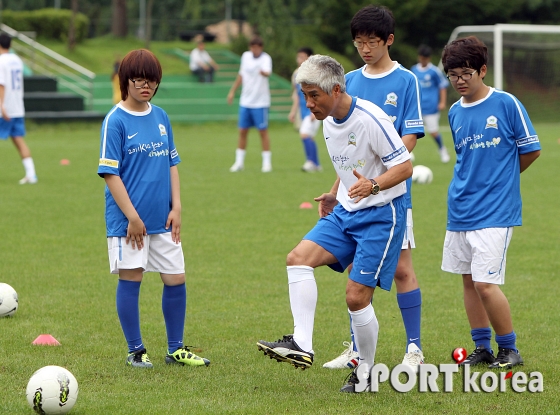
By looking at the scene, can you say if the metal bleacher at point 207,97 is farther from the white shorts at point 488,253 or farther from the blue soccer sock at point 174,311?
the white shorts at point 488,253

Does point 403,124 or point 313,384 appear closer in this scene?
point 313,384

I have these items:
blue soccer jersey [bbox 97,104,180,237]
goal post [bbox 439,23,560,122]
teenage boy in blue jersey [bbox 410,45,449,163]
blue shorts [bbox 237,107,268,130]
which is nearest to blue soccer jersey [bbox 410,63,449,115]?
teenage boy in blue jersey [bbox 410,45,449,163]

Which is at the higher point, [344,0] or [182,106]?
[344,0]

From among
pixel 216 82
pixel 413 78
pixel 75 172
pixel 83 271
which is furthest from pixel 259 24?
pixel 413 78

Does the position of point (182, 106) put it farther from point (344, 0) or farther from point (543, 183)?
point (543, 183)

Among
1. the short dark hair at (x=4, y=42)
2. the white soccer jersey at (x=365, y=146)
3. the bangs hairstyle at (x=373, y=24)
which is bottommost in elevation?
the white soccer jersey at (x=365, y=146)

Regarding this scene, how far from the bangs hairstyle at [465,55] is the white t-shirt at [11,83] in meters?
9.97

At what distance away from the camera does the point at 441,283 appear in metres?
7.68

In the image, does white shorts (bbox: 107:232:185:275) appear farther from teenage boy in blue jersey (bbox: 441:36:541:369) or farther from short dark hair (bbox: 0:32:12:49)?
short dark hair (bbox: 0:32:12:49)

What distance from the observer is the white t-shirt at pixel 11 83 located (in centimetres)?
1354

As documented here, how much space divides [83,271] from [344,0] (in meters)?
34.7

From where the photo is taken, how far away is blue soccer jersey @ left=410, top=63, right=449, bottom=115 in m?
18.0

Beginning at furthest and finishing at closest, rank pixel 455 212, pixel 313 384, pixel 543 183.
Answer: pixel 543 183
pixel 455 212
pixel 313 384

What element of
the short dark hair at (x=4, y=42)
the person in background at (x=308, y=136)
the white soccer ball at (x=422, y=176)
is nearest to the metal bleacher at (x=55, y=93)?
the person in background at (x=308, y=136)
